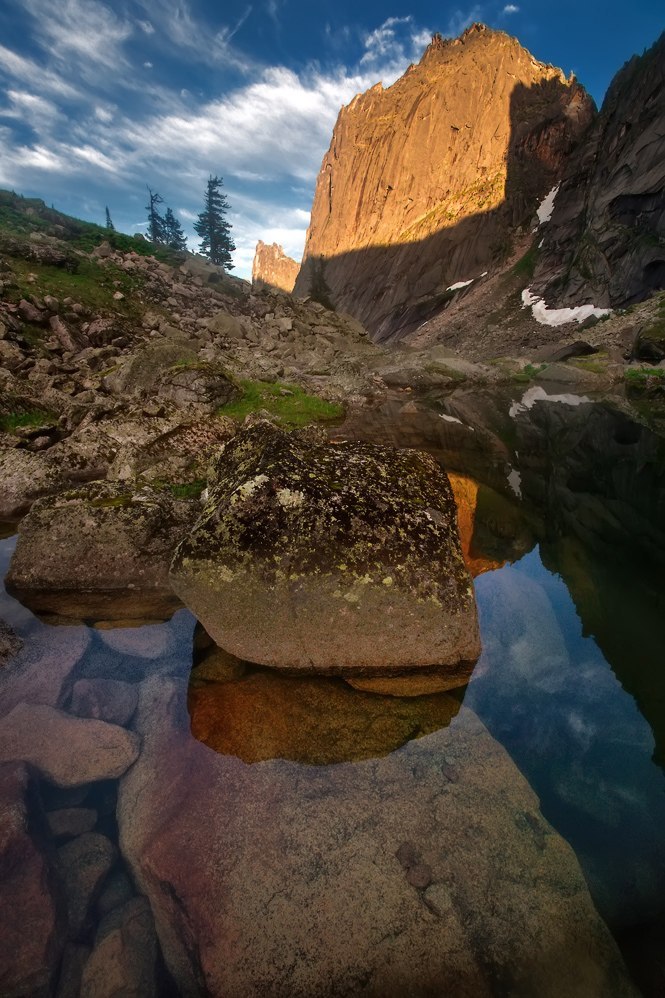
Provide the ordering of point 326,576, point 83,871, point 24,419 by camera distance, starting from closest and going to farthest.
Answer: point 83,871, point 326,576, point 24,419

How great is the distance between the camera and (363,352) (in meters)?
46.9

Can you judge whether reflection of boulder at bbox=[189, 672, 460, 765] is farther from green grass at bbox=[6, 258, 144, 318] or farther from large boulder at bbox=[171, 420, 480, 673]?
green grass at bbox=[6, 258, 144, 318]

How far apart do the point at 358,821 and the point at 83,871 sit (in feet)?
8.15

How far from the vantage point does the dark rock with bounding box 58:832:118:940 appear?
12.0 ft

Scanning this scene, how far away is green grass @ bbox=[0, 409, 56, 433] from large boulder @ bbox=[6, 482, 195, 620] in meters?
7.67

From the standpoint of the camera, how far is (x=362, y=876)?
378cm

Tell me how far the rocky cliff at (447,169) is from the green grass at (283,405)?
265 feet

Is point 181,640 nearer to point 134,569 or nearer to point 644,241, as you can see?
point 134,569

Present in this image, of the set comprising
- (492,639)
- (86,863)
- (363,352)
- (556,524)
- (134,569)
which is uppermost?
(363,352)

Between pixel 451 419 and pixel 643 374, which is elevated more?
pixel 643 374

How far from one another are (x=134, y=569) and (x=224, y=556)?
2.54 meters

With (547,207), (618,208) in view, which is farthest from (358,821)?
(547,207)

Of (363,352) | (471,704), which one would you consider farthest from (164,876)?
(363,352)

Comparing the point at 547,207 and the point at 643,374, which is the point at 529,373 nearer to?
the point at 643,374
